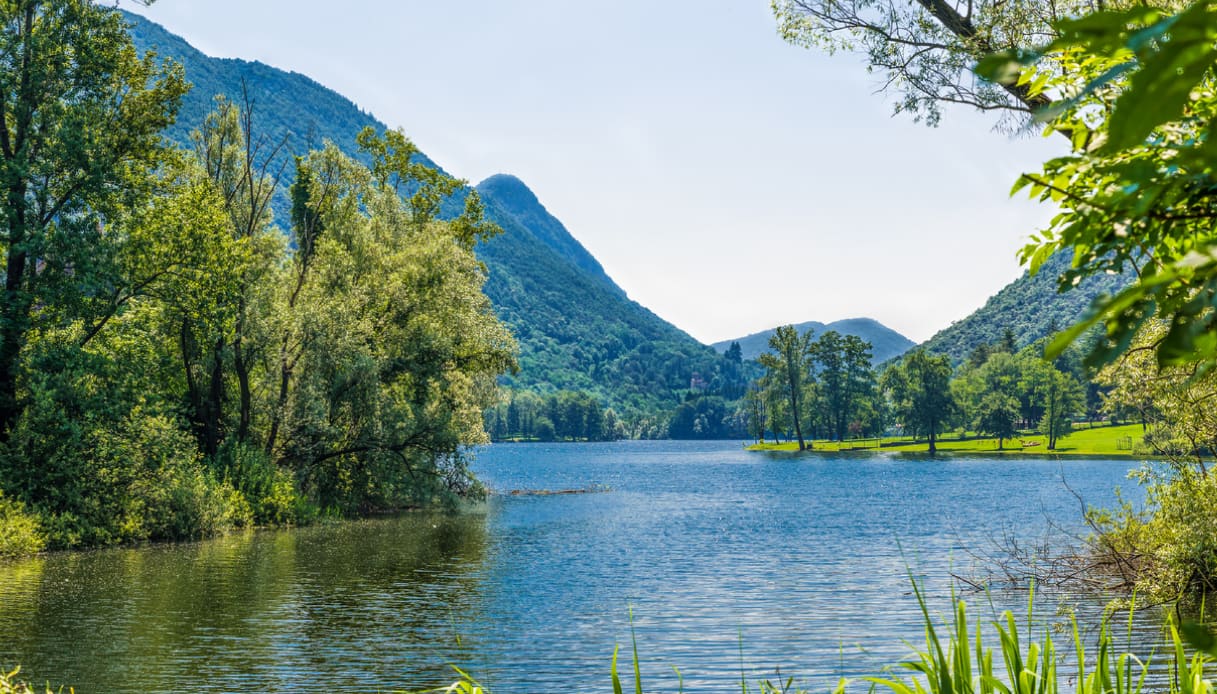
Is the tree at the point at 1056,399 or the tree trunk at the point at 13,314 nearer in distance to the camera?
the tree trunk at the point at 13,314

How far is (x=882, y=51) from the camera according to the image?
54.3 feet

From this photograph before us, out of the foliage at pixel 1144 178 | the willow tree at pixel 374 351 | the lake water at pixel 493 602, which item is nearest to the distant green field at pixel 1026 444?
the lake water at pixel 493 602

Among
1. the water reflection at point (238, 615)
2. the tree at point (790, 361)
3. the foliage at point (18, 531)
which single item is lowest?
the water reflection at point (238, 615)

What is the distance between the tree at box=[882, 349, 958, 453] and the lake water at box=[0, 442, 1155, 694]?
8444cm

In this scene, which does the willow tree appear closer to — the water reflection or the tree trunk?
the water reflection

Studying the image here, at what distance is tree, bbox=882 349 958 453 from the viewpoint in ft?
411

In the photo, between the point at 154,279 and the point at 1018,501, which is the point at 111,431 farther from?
the point at 1018,501

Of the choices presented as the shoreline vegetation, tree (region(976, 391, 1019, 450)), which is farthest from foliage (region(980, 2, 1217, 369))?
tree (region(976, 391, 1019, 450))

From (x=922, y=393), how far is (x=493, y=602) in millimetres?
114517

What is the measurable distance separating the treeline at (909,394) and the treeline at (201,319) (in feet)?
300

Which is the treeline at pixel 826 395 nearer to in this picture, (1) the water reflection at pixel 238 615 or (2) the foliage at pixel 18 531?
(1) the water reflection at pixel 238 615

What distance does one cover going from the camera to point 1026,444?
11869 centimetres

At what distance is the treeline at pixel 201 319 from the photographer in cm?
2784

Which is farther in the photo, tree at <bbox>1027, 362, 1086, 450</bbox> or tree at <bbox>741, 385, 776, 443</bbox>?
tree at <bbox>741, 385, 776, 443</bbox>
